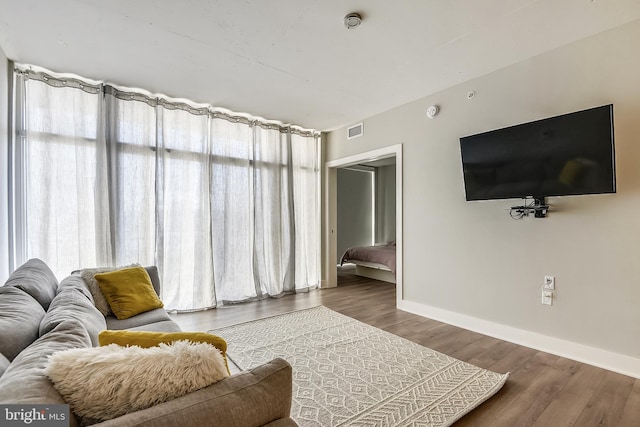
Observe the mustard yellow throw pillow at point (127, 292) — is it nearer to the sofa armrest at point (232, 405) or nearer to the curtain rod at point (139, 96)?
the sofa armrest at point (232, 405)

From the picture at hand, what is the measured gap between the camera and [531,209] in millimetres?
2664

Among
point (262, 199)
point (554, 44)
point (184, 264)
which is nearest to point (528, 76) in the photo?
point (554, 44)

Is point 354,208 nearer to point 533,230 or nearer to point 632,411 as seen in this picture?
point 533,230

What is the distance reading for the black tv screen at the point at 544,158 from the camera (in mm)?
2119

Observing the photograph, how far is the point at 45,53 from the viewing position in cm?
261

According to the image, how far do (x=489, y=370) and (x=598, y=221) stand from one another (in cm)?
150

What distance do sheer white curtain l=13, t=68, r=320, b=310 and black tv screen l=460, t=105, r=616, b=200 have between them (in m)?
2.69

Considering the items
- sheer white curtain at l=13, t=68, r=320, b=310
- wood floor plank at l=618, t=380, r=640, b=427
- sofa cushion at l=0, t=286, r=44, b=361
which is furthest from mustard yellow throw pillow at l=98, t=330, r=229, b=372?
sheer white curtain at l=13, t=68, r=320, b=310

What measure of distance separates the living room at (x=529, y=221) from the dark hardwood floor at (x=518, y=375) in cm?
20

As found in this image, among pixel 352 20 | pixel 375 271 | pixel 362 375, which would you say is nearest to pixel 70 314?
pixel 362 375

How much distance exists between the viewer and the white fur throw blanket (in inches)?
29.9

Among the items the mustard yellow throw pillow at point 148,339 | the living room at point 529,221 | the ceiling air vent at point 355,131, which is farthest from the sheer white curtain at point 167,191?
the mustard yellow throw pillow at point 148,339

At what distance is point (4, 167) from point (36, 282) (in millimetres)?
1609

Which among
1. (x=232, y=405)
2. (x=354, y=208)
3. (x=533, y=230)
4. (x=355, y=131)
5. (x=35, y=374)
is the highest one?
(x=355, y=131)
